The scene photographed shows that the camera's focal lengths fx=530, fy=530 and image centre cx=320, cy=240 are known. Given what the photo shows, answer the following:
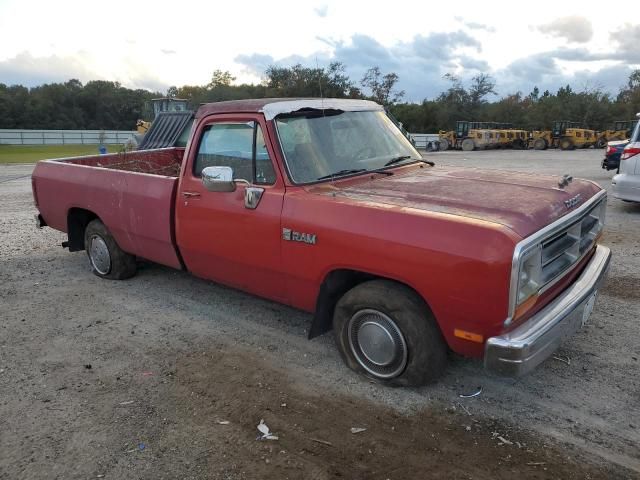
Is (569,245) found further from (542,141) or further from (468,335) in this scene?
(542,141)

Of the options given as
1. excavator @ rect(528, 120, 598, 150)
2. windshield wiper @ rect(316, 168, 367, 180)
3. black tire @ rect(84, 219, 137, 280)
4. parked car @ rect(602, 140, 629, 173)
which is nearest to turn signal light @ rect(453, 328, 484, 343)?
windshield wiper @ rect(316, 168, 367, 180)

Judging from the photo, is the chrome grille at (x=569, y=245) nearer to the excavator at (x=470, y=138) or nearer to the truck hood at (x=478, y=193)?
the truck hood at (x=478, y=193)

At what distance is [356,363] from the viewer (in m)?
3.85

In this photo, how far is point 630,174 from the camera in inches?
365

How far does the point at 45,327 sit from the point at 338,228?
3117mm

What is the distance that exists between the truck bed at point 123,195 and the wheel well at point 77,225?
0.05m

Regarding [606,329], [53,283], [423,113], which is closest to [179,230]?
[53,283]

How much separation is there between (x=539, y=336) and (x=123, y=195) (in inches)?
164

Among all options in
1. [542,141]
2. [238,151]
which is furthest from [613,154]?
[542,141]

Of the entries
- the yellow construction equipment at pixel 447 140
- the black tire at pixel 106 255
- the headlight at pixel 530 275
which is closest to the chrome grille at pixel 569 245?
the headlight at pixel 530 275

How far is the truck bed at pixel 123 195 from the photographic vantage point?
5031 millimetres

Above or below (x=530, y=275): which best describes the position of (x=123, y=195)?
above

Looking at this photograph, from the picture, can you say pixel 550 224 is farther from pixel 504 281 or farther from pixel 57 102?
pixel 57 102

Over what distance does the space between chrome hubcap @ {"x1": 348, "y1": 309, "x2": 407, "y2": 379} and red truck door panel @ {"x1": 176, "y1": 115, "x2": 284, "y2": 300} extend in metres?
0.75
